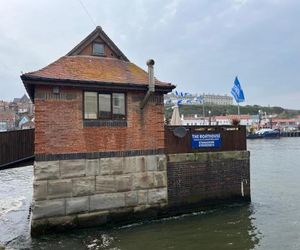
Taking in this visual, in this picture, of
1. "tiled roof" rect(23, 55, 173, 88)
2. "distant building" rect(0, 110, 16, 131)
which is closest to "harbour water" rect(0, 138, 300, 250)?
"tiled roof" rect(23, 55, 173, 88)

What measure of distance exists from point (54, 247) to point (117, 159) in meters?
4.03

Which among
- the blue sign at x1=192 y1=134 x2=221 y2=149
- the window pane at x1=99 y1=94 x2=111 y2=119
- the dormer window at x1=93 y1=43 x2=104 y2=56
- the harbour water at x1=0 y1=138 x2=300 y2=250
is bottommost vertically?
the harbour water at x1=0 y1=138 x2=300 y2=250

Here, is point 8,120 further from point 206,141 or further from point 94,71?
point 206,141

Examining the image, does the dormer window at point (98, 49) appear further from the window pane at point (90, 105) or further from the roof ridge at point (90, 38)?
the window pane at point (90, 105)

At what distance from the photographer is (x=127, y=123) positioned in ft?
47.8

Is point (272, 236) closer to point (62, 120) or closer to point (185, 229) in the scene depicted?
point (185, 229)

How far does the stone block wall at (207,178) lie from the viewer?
15.3 m

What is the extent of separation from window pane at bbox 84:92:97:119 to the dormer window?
2.38 m

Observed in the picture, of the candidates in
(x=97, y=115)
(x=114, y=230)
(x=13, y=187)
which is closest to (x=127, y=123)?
(x=97, y=115)

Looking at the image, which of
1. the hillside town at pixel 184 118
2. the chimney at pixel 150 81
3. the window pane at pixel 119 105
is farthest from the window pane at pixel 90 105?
the hillside town at pixel 184 118

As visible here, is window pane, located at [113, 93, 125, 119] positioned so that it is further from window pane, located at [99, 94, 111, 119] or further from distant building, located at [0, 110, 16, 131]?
→ distant building, located at [0, 110, 16, 131]

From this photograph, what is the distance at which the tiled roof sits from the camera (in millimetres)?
13508

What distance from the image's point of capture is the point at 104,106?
14.2 m

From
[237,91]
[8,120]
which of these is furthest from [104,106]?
[8,120]
